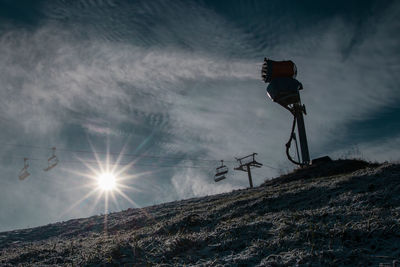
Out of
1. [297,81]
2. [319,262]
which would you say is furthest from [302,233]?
[297,81]

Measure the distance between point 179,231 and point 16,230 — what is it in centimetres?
1692

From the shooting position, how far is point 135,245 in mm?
7508

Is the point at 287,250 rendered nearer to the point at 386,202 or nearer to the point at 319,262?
the point at 319,262

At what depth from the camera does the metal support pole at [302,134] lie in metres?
22.4

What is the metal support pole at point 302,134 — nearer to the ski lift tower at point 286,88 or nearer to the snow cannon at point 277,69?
the ski lift tower at point 286,88

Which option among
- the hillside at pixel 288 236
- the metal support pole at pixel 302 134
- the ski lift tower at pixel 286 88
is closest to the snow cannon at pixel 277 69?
the ski lift tower at pixel 286 88

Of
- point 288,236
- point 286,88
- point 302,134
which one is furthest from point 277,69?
point 288,236

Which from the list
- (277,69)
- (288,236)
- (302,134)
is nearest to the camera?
(288,236)

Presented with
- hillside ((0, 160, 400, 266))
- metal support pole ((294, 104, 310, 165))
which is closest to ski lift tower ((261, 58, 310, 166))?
metal support pole ((294, 104, 310, 165))

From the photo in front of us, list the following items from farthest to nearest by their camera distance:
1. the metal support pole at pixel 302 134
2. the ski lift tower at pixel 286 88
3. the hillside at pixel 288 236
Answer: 1. the ski lift tower at pixel 286 88
2. the metal support pole at pixel 302 134
3. the hillside at pixel 288 236

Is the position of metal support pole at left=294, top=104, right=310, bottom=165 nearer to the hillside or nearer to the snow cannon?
the snow cannon

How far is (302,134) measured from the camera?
23031 millimetres

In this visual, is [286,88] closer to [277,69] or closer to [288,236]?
[277,69]

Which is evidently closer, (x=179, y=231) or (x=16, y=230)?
(x=179, y=231)
